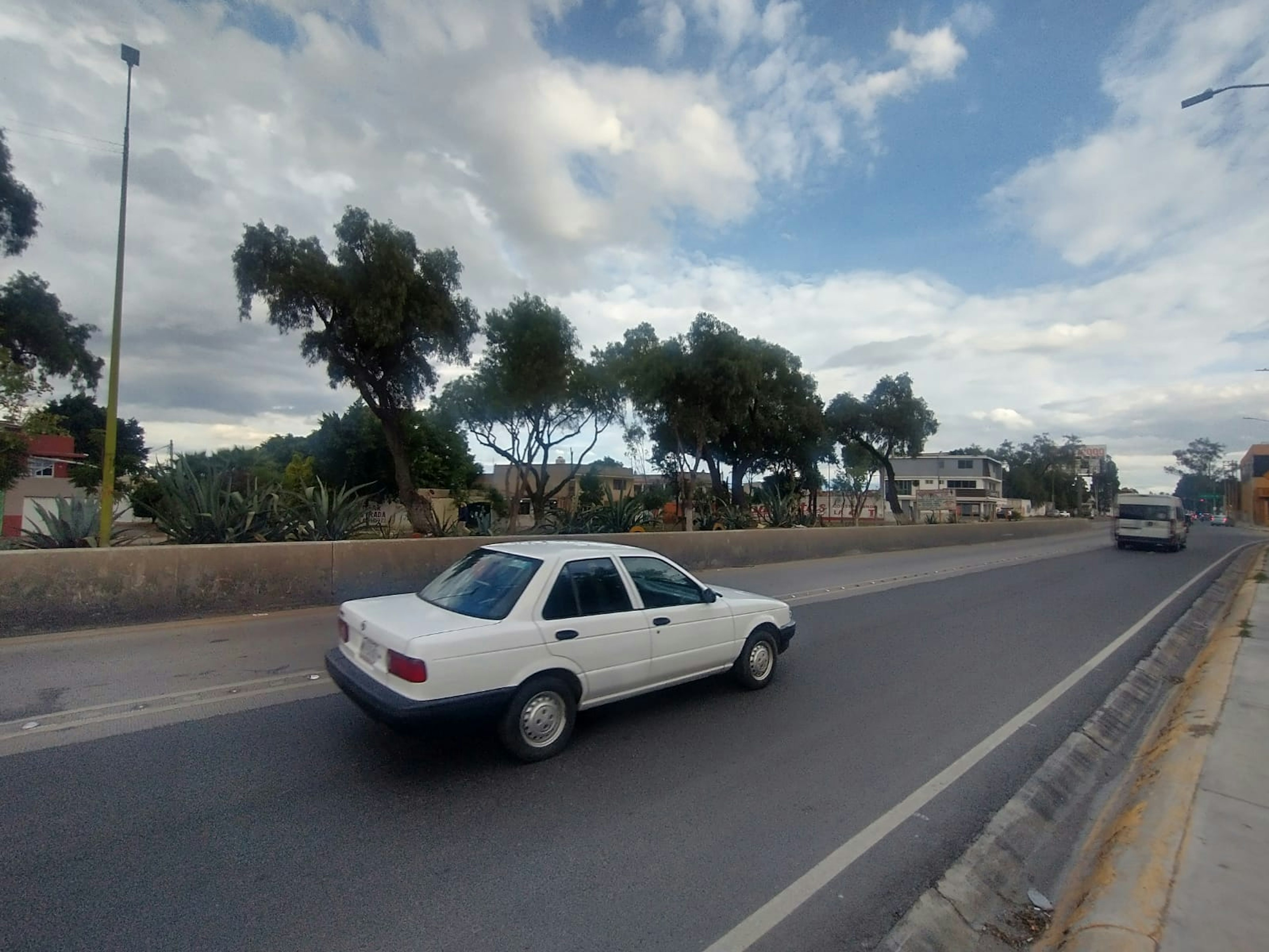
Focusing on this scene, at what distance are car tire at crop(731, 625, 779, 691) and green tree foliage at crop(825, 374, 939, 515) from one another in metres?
35.8

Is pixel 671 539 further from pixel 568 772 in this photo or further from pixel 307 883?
pixel 307 883

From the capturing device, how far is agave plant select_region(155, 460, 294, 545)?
1005cm

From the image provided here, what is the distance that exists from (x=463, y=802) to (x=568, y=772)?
2.42 ft

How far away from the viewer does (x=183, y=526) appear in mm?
10023

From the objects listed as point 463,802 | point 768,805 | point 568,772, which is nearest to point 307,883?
point 463,802

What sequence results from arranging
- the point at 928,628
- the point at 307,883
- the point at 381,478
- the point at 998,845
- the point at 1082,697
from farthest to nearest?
the point at 381,478
the point at 928,628
the point at 1082,697
the point at 998,845
the point at 307,883

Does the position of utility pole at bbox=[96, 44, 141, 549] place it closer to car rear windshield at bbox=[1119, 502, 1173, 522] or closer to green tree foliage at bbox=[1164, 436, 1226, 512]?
car rear windshield at bbox=[1119, 502, 1173, 522]

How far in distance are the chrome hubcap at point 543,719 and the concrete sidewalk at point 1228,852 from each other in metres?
3.25

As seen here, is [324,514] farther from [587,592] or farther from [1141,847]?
[1141,847]

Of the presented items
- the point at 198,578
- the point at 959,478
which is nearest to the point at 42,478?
the point at 198,578

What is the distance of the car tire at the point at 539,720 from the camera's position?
4449mm

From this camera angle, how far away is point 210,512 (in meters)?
10.1

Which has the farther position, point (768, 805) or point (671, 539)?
point (671, 539)

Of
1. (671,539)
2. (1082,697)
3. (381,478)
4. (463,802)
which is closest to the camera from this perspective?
(463,802)
